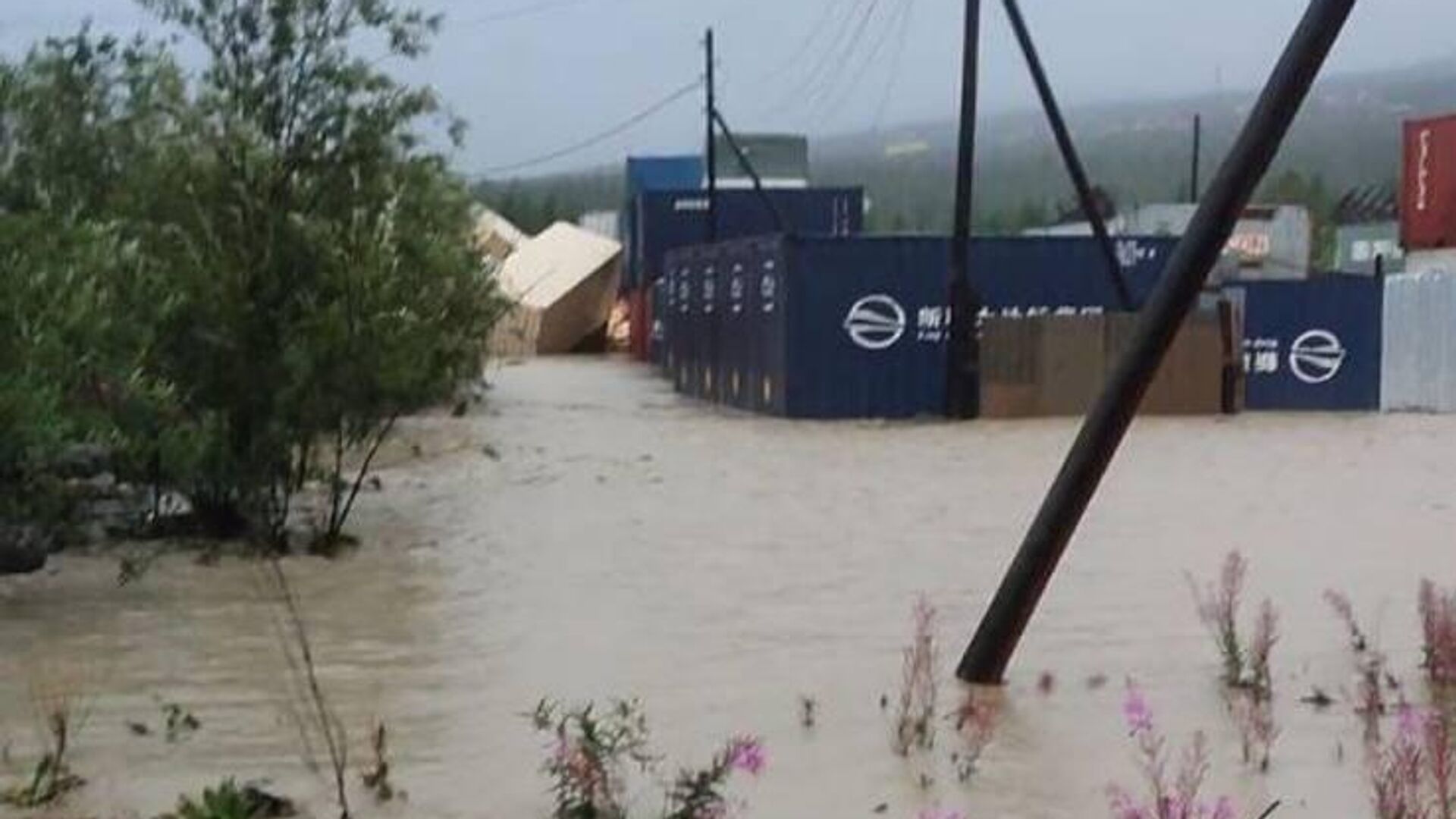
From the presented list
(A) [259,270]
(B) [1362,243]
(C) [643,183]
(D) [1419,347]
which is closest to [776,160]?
(C) [643,183]

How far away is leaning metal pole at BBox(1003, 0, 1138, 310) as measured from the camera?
1313 inches

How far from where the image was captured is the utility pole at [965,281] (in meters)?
32.9

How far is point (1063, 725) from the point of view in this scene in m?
9.66

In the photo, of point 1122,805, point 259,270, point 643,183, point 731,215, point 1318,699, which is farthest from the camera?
point 643,183

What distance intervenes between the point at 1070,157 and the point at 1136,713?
27109mm

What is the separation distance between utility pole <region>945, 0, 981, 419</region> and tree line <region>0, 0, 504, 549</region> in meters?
14.1

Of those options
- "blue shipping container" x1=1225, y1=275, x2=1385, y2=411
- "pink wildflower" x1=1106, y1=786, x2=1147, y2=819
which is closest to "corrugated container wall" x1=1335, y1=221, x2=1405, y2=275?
"blue shipping container" x1=1225, y1=275, x2=1385, y2=411

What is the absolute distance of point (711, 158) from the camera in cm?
5516

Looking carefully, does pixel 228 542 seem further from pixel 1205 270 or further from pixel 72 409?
pixel 1205 270

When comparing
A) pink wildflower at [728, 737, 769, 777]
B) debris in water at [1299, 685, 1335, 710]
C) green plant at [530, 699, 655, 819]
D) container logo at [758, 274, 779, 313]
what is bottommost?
debris in water at [1299, 685, 1335, 710]

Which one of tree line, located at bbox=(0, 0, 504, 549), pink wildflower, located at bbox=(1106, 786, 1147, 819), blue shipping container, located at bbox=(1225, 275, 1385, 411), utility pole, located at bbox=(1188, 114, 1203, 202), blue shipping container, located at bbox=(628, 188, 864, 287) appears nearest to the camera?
pink wildflower, located at bbox=(1106, 786, 1147, 819)

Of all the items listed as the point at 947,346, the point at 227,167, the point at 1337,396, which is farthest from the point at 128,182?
the point at 1337,396

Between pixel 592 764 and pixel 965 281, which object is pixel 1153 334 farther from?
pixel 965 281

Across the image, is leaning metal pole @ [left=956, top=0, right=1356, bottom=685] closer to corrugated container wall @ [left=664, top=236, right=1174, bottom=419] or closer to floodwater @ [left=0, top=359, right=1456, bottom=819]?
floodwater @ [left=0, top=359, right=1456, bottom=819]
